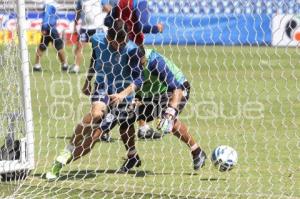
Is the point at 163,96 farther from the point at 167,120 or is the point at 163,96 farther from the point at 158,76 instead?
the point at 167,120

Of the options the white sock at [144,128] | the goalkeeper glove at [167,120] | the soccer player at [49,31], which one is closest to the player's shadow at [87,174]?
the goalkeeper glove at [167,120]

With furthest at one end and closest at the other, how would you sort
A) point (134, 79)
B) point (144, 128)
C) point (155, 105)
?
point (144, 128), point (155, 105), point (134, 79)

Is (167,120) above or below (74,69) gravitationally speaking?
below

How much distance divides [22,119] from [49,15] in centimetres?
794

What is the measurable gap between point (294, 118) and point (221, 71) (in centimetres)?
526

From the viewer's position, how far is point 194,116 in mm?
11641

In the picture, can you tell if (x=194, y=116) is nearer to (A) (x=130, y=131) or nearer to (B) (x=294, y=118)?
(B) (x=294, y=118)

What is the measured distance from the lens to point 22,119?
24.5 ft

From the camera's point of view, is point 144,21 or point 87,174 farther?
point 144,21

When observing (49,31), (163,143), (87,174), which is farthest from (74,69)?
(87,174)

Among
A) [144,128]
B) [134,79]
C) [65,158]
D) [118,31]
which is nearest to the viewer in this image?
[118,31]

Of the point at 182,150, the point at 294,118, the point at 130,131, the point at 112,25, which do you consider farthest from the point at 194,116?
the point at 112,25

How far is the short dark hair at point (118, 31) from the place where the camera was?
733 centimetres

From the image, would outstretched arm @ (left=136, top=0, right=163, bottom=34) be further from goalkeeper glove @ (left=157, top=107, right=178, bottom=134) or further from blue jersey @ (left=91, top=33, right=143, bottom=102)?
goalkeeper glove @ (left=157, top=107, right=178, bottom=134)
